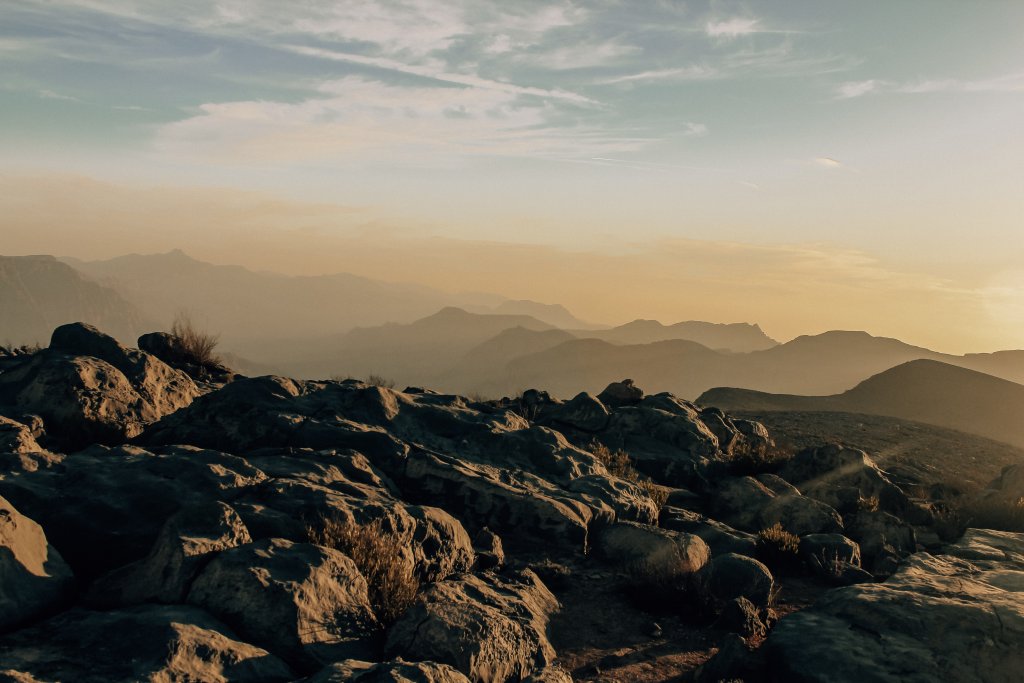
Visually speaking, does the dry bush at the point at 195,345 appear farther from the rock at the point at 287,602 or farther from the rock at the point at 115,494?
the rock at the point at 287,602

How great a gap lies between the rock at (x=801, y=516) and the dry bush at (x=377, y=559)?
305 inches

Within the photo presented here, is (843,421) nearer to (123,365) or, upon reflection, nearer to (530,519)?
(530,519)

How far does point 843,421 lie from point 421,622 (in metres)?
28.5

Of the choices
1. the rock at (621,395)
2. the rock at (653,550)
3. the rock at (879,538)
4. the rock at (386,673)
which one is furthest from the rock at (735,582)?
the rock at (621,395)

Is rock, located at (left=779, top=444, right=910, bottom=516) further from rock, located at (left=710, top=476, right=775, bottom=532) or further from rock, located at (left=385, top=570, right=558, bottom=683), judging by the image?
rock, located at (left=385, top=570, right=558, bottom=683)

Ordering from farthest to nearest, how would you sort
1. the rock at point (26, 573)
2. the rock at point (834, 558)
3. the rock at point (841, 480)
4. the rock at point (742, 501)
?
the rock at point (841, 480) < the rock at point (742, 501) < the rock at point (834, 558) < the rock at point (26, 573)

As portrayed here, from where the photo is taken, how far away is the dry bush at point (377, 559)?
6.47 meters

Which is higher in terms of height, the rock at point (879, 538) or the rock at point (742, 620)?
the rock at point (879, 538)

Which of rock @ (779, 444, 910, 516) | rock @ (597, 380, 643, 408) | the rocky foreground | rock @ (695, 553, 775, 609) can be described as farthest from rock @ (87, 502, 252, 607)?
rock @ (597, 380, 643, 408)

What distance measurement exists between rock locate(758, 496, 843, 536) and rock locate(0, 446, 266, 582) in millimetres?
8996

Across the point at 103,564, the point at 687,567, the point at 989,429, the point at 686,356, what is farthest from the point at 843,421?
the point at 686,356

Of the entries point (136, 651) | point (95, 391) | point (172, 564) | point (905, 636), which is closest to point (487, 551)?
point (172, 564)

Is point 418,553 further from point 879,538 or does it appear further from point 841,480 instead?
point 841,480

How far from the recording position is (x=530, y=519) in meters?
9.77
